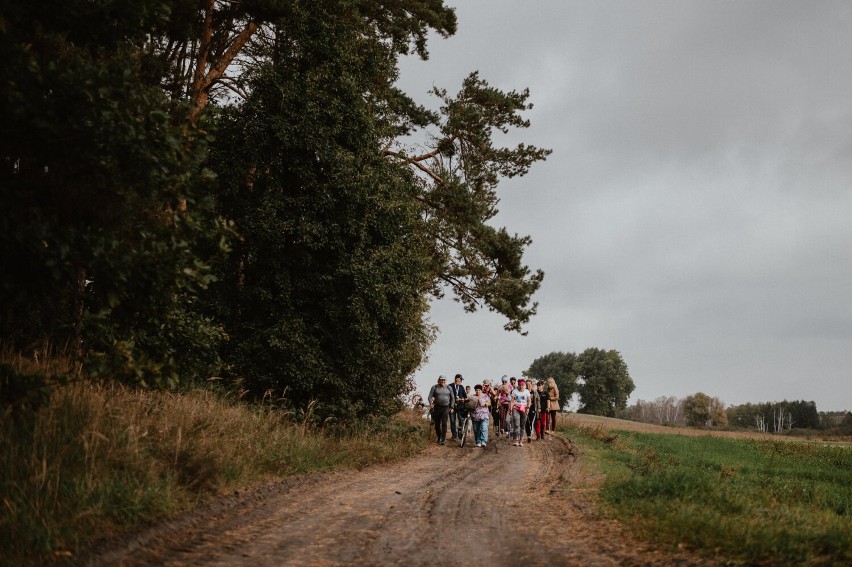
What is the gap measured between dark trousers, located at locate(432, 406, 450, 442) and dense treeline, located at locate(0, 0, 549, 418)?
1839 millimetres

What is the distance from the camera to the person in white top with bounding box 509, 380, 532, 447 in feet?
60.7

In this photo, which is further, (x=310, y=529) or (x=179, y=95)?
(x=179, y=95)

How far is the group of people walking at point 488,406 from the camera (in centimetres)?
1852

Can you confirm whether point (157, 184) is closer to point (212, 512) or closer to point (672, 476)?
point (212, 512)

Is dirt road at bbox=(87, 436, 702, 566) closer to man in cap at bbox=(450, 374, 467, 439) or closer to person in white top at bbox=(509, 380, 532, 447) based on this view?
person in white top at bbox=(509, 380, 532, 447)

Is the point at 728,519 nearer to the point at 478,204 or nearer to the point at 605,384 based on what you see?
the point at 478,204

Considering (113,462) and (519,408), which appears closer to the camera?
(113,462)

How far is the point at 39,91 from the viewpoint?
655 cm

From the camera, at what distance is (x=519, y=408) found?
18609mm

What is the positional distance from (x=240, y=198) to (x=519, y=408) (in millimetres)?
10239

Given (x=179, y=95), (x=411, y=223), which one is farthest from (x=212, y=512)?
(x=179, y=95)

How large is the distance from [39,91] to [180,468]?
460cm

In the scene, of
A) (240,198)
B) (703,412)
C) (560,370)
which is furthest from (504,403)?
(703,412)

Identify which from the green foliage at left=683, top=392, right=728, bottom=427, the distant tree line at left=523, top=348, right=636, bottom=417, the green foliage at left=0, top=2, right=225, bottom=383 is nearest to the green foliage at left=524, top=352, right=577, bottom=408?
the distant tree line at left=523, top=348, right=636, bottom=417
